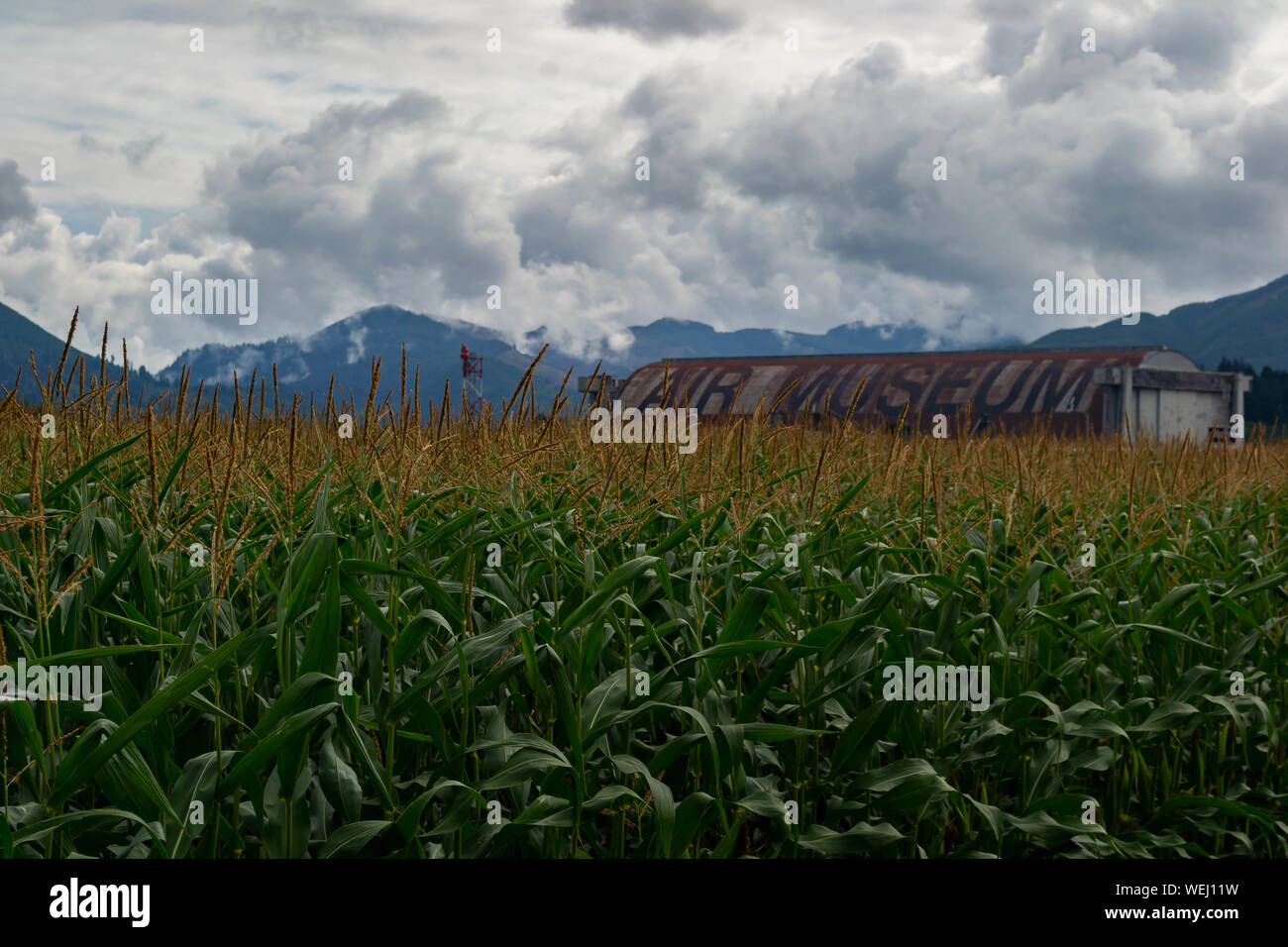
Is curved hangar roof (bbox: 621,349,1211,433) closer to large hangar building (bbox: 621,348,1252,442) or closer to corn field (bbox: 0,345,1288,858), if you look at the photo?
large hangar building (bbox: 621,348,1252,442)

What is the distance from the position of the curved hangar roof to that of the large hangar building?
4cm

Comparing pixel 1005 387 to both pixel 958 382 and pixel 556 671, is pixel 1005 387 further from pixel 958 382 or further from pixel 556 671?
pixel 556 671

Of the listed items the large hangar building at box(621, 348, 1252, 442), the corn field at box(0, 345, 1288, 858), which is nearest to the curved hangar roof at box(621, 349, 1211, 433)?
the large hangar building at box(621, 348, 1252, 442)

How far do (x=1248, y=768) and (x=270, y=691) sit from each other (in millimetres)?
5686

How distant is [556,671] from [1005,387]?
3115 centimetres

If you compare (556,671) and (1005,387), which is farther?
(1005,387)

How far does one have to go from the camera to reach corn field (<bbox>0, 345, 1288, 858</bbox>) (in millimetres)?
3430

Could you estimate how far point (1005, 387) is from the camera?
106 feet

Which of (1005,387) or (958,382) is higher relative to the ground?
(958,382)

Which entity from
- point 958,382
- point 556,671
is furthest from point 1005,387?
point 556,671
